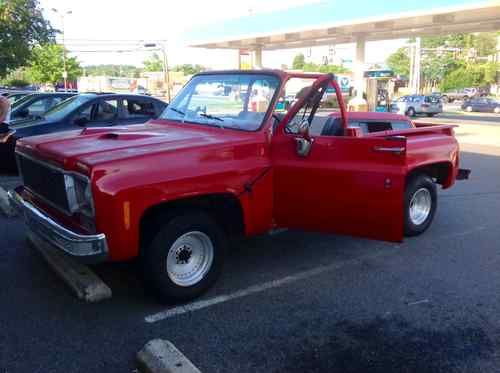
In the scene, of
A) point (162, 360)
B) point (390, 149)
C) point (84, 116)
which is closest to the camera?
point (162, 360)

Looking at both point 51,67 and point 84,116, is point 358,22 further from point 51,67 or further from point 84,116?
point 51,67

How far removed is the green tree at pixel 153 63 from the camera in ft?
344

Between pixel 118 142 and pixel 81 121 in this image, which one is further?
pixel 81 121

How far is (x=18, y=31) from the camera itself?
19.5m

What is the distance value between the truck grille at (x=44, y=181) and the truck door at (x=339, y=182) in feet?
6.06

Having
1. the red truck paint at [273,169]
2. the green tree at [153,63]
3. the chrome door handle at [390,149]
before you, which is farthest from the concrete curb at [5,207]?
the green tree at [153,63]

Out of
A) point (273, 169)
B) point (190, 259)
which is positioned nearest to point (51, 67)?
point (273, 169)

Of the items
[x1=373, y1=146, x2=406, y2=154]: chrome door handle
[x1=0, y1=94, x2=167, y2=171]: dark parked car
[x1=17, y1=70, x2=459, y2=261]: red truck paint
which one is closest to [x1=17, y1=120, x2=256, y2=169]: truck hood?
[x1=17, y1=70, x2=459, y2=261]: red truck paint

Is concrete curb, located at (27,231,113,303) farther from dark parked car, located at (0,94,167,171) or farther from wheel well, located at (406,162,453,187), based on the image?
dark parked car, located at (0,94,167,171)

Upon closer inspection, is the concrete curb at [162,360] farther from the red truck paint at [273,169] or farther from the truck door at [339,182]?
the truck door at [339,182]

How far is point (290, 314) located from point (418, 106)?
107 ft

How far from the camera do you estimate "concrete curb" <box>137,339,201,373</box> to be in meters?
3.08

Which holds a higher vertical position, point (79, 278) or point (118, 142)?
point (118, 142)

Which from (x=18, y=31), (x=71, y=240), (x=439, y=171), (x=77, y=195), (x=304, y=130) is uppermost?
(x=18, y=31)
